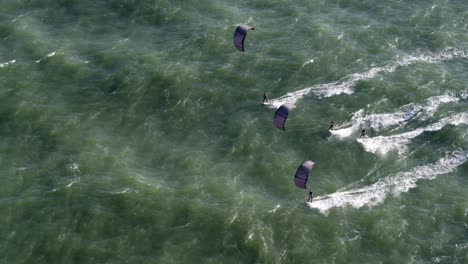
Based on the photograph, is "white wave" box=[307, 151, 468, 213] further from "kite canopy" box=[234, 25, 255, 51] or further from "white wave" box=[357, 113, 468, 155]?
"kite canopy" box=[234, 25, 255, 51]

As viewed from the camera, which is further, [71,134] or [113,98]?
[113,98]

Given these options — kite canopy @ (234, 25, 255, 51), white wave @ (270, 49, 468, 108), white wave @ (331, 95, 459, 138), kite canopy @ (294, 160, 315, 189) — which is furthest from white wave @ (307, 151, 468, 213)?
kite canopy @ (234, 25, 255, 51)

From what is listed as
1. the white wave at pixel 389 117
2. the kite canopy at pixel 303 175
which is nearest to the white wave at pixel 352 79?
the white wave at pixel 389 117

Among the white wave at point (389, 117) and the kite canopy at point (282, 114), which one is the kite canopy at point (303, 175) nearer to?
the kite canopy at point (282, 114)

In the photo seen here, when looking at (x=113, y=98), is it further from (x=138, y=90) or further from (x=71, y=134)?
(x=71, y=134)

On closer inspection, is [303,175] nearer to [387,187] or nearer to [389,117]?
[387,187]

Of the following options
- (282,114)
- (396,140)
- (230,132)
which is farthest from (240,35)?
(396,140)

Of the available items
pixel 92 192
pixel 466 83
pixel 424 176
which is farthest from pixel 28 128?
pixel 466 83
